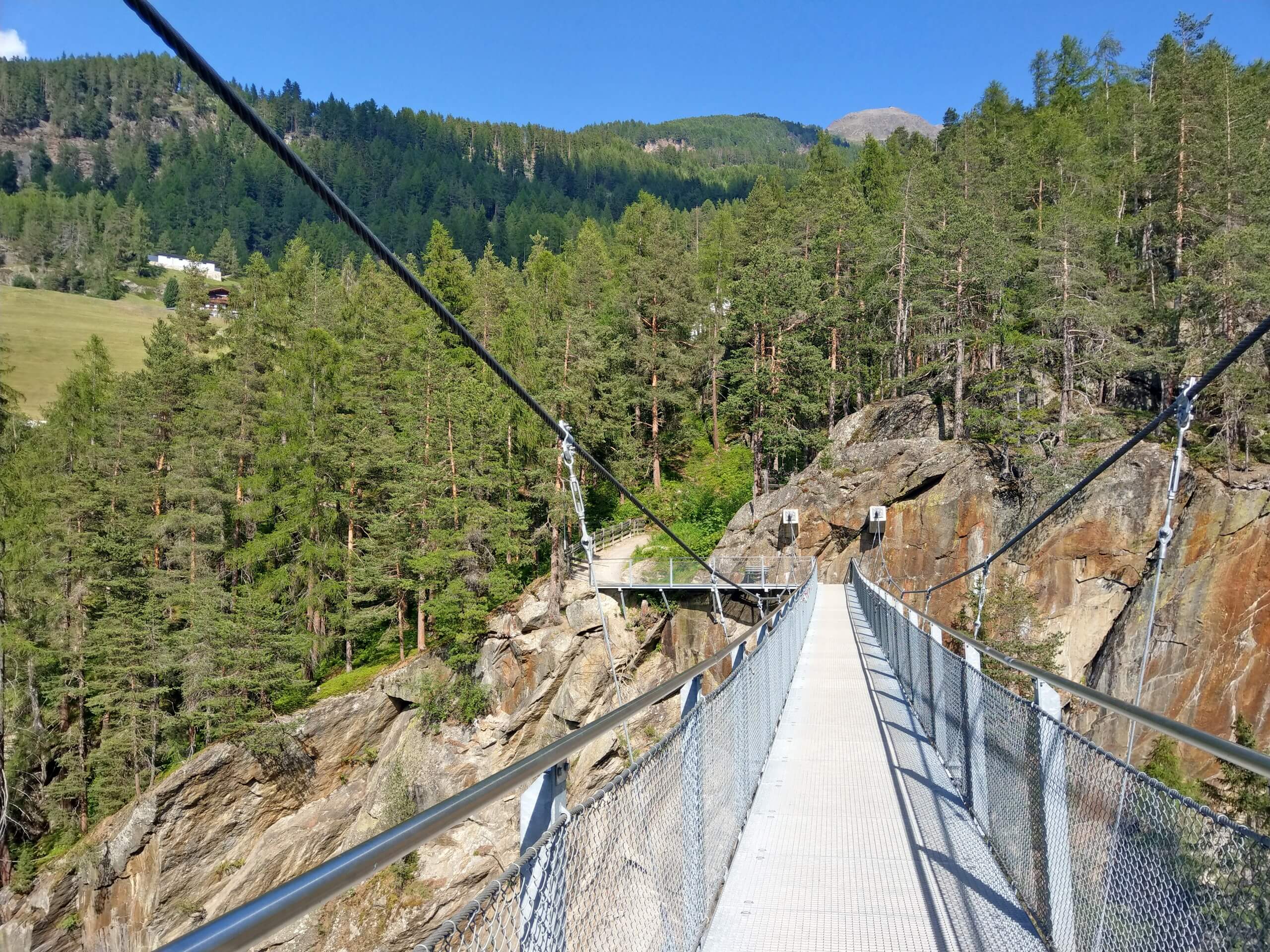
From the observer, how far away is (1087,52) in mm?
57000

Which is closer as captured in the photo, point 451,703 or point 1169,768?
point 1169,768

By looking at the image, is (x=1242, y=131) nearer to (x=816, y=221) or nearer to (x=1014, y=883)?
(x=816, y=221)

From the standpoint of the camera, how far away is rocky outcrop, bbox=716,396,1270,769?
20828mm

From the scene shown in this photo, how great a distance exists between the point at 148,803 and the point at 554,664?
40.1 ft

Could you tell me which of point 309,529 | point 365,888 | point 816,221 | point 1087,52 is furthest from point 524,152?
point 365,888

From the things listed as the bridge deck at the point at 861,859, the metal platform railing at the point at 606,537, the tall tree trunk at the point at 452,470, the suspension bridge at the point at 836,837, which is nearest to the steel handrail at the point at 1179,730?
the suspension bridge at the point at 836,837

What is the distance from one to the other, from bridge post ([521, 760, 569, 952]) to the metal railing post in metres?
3.34

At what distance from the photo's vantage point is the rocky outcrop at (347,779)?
818 inches

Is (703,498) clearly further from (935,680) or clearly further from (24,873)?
(935,680)

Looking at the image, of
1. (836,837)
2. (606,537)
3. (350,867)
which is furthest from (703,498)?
(350,867)

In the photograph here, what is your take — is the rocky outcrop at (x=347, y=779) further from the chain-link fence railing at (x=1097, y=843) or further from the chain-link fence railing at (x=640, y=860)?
the chain-link fence railing at (x=640, y=860)

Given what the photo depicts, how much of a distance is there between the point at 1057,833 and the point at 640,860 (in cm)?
182

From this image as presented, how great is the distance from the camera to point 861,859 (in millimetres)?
4141

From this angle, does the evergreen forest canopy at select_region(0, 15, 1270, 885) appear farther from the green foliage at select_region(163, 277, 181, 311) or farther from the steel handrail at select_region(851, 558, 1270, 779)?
the green foliage at select_region(163, 277, 181, 311)
